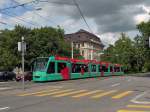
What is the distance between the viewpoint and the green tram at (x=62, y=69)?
38.6 metres

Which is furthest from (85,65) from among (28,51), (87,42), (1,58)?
(87,42)

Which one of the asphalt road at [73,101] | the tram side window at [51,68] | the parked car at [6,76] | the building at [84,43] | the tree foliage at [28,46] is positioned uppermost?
the building at [84,43]

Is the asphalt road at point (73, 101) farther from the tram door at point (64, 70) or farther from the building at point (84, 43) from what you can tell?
the building at point (84, 43)

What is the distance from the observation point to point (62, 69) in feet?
139

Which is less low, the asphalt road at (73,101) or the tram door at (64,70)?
the tram door at (64,70)

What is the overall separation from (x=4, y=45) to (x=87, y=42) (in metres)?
67.4

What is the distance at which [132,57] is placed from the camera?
119 m

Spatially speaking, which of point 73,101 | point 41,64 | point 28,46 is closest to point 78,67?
point 41,64

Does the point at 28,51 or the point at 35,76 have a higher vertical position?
the point at 28,51

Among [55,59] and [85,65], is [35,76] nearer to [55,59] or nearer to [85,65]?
[55,59]

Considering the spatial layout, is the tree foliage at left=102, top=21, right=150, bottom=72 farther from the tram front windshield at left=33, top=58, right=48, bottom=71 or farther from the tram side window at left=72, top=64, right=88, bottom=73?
the tram front windshield at left=33, top=58, right=48, bottom=71

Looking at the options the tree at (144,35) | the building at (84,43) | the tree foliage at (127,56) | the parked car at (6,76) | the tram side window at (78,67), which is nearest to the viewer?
the tram side window at (78,67)

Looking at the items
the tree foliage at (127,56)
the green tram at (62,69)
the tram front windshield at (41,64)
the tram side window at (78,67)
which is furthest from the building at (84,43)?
the tram front windshield at (41,64)

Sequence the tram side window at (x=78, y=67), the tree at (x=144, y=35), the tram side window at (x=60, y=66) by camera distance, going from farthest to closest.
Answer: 1. the tree at (x=144, y=35)
2. the tram side window at (x=78, y=67)
3. the tram side window at (x=60, y=66)
